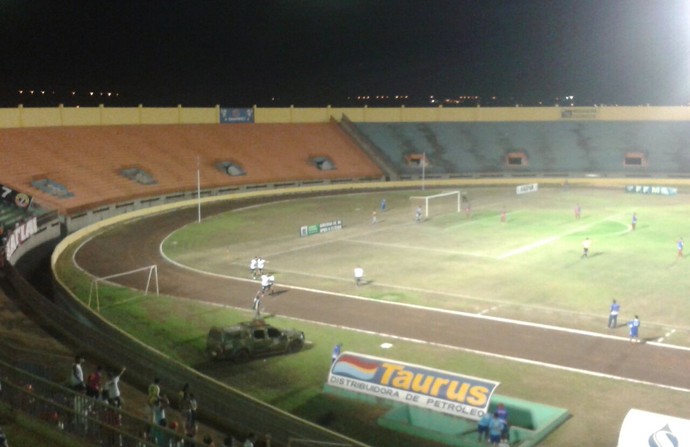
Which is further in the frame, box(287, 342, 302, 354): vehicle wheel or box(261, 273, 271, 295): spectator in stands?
box(261, 273, 271, 295): spectator in stands

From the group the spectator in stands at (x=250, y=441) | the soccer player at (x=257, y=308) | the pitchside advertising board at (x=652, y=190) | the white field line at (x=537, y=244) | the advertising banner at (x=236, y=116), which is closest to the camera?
the spectator in stands at (x=250, y=441)

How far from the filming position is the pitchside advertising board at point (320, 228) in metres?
56.0

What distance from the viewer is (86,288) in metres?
39.5

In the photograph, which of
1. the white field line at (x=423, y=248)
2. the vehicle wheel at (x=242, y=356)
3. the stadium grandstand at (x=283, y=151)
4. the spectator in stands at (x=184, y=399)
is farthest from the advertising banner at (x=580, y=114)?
the spectator in stands at (x=184, y=399)

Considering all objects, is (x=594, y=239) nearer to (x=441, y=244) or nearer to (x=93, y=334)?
(x=441, y=244)

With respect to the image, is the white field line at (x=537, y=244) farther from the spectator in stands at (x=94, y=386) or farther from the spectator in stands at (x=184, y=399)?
the spectator in stands at (x=94, y=386)

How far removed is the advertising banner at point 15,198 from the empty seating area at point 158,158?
13.9 feet

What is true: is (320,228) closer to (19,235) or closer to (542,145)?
(19,235)

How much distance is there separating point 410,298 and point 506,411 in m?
16.0

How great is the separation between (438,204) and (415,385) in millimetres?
51700

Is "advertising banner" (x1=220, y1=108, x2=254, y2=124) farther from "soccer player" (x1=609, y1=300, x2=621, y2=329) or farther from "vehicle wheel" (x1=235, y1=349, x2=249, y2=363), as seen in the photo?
"soccer player" (x1=609, y1=300, x2=621, y2=329)

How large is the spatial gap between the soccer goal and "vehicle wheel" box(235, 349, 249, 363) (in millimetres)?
38063

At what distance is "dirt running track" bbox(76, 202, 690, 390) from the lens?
1088 inches

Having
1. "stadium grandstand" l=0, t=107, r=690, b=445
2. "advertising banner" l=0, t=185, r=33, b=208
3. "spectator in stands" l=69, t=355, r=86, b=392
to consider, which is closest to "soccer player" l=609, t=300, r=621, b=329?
"spectator in stands" l=69, t=355, r=86, b=392
